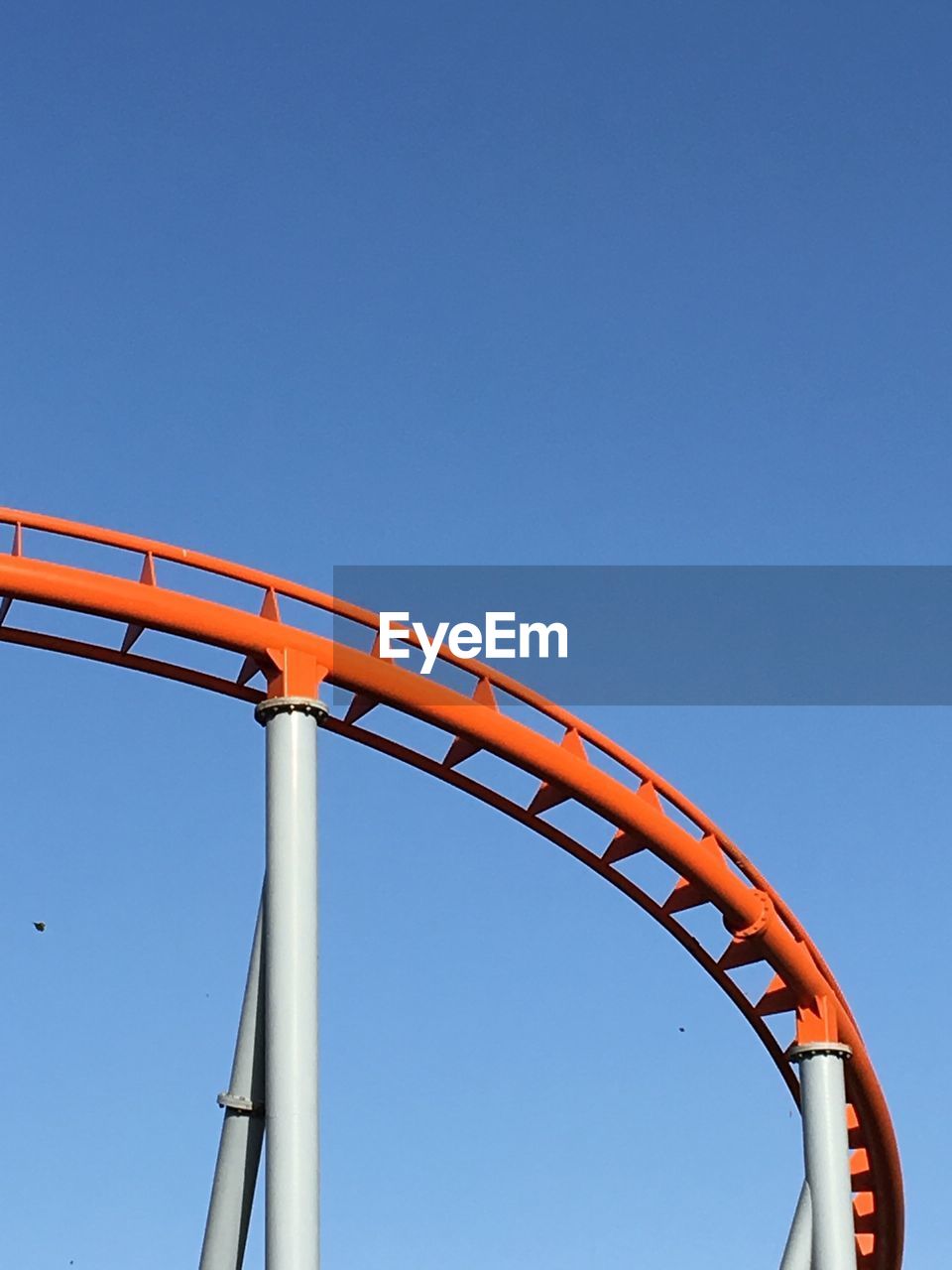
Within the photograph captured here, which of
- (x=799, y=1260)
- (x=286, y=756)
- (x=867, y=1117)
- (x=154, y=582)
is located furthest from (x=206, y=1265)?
(x=867, y=1117)

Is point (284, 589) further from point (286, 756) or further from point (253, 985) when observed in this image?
point (253, 985)

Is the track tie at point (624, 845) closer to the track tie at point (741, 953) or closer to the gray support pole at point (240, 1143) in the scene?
the track tie at point (741, 953)

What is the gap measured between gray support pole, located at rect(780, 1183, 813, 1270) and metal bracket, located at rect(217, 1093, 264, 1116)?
Answer: 510cm

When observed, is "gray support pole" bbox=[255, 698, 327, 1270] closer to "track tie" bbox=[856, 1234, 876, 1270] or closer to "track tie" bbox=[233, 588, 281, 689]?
"track tie" bbox=[233, 588, 281, 689]

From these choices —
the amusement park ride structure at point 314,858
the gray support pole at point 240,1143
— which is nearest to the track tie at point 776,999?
the amusement park ride structure at point 314,858

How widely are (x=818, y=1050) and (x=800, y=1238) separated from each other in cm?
143

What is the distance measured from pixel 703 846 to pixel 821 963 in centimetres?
162

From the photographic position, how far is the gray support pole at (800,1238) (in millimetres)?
16547

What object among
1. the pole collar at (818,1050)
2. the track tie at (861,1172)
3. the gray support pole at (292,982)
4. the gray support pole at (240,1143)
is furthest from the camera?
the track tie at (861,1172)

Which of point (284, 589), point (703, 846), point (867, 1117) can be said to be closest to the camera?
point (284, 589)

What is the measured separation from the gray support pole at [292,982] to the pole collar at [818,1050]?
4.96 m

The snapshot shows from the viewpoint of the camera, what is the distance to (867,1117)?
696 inches

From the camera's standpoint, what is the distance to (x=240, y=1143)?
43.7 ft

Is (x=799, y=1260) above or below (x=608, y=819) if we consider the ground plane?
below
